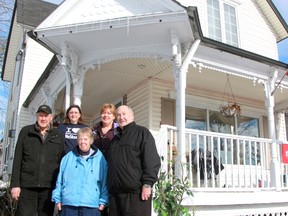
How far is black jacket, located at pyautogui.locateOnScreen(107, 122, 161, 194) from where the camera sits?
3.19m

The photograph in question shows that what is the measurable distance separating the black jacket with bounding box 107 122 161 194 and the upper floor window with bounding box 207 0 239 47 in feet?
23.9

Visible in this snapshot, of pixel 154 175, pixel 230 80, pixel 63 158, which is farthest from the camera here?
pixel 230 80

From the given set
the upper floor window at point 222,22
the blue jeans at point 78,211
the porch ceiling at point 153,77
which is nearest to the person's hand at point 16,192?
the blue jeans at point 78,211

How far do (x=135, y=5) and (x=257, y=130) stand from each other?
6.42 meters

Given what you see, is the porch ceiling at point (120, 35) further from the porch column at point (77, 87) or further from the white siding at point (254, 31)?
the white siding at point (254, 31)

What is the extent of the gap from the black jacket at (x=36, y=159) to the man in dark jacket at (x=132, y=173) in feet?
2.25

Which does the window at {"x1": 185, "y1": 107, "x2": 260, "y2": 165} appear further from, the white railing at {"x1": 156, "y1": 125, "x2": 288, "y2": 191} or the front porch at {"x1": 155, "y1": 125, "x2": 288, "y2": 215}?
the front porch at {"x1": 155, "y1": 125, "x2": 288, "y2": 215}

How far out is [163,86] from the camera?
8.70m

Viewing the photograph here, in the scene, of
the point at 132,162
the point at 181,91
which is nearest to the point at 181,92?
the point at 181,91

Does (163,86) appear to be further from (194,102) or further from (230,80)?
(230,80)

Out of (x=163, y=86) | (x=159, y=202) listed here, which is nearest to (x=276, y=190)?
(x=159, y=202)

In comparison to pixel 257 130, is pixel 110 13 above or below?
above

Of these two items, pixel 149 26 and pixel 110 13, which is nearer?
pixel 149 26

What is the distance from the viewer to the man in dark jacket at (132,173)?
3178mm
